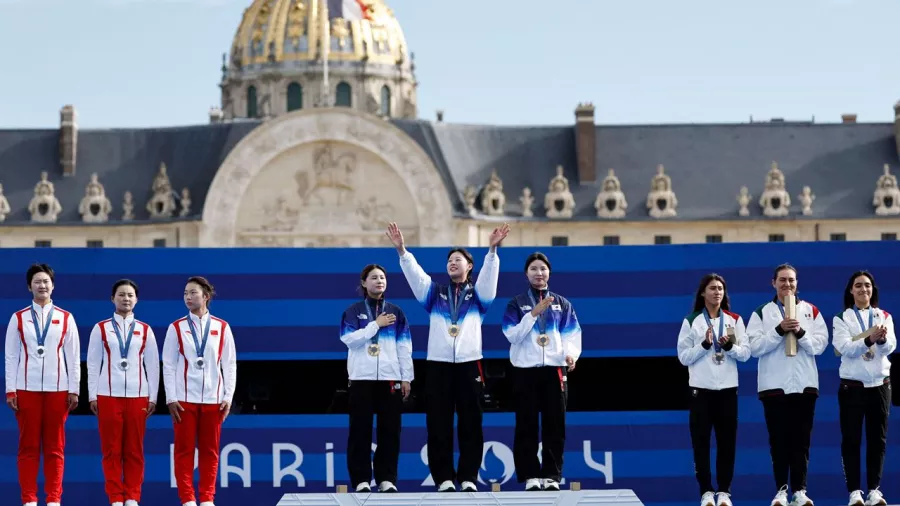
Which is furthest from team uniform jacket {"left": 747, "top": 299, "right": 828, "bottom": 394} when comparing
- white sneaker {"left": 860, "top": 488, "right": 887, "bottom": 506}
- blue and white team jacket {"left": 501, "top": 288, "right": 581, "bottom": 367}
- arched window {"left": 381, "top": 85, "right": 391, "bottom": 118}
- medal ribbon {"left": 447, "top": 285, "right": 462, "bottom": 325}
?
arched window {"left": 381, "top": 85, "right": 391, "bottom": 118}

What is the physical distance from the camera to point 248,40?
12794 centimetres

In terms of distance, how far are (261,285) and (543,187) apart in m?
68.3

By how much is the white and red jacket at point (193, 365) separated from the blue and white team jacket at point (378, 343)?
132 cm

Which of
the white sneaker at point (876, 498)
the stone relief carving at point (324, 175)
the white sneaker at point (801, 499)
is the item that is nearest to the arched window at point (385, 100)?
the stone relief carving at point (324, 175)

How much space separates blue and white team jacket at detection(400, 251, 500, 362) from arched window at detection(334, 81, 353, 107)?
9940 centimetres

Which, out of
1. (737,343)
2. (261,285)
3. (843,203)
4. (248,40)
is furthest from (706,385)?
(248,40)

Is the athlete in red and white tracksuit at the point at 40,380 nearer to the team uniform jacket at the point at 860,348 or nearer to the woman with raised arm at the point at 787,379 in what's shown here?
the woman with raised arm at the point at 787,379

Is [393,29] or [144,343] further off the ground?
[393,29]

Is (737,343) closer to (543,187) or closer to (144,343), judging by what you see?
(144,343)

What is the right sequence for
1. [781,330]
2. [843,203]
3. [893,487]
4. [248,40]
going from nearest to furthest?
[781,330], [893,487], [843,203], [248,40]

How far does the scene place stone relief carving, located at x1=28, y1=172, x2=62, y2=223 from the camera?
9212 centimetres

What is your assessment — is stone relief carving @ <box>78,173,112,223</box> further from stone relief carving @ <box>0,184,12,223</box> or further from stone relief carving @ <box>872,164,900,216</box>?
stone relief carving @ <box>872,164,900,216</box>

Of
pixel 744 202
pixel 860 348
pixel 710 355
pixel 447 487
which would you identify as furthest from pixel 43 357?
pixel 744 202

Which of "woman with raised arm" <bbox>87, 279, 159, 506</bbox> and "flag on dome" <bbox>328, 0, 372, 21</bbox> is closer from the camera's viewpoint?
"woman with raised arm" <bbox>87, 279, 159, 506</bbox>
